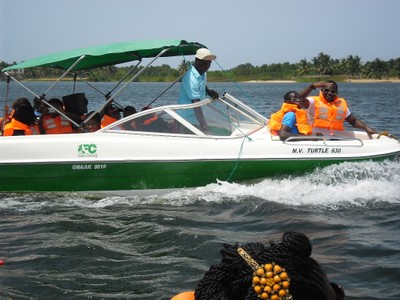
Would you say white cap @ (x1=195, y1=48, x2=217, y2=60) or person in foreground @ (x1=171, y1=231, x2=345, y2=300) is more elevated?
white cap @ (x1=195, y1=48, x2=217, y2=60)

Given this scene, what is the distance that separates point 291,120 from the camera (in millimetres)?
8672

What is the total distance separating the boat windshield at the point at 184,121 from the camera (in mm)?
8359

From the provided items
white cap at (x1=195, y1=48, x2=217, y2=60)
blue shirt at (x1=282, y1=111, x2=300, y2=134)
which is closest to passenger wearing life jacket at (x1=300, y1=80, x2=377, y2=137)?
blue shirt at (x1=282, y1=111, x2=300, y2=134)

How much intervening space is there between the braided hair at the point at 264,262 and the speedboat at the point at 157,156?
19.3 feet

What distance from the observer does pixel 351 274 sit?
568cm

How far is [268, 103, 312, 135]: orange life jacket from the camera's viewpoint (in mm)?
8719

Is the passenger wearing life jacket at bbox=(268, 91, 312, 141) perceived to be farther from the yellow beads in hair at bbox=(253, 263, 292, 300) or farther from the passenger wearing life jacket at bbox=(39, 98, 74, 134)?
the yellow beads in hair at bbox=(253, 263, 292, 300)

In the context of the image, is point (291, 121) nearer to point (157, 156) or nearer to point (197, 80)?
point (197, 80)

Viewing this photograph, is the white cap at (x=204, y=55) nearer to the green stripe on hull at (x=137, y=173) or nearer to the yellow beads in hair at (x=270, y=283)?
the green stripe on hull at (x=137, y=173)

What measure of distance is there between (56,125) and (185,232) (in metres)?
3.07

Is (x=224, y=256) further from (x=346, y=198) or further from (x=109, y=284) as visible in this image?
(x=346, y=198)

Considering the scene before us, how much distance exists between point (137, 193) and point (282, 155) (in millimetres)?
2172

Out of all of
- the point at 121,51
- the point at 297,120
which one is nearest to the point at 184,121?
the point at 121,51

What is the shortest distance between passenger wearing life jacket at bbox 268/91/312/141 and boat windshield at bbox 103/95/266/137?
44 cm
